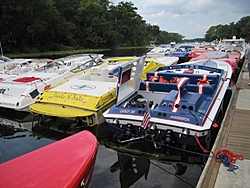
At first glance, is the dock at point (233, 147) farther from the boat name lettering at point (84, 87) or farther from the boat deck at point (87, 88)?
the boat name lettering at point (84, 87)

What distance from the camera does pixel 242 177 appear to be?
3.70 m

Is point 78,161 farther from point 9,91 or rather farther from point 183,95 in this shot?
point 9,91

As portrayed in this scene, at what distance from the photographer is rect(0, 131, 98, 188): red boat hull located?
11.0ft

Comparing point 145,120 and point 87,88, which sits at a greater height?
point 87,88

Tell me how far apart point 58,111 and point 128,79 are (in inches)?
85.4

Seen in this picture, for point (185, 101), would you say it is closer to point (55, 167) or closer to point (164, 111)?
point (164, 111)

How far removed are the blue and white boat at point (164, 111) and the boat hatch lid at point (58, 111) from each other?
831 millimetres

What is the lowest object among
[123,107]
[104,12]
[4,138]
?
[4,138]

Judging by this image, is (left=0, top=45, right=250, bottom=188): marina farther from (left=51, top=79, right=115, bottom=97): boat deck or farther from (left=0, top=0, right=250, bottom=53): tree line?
(left=0, top=0, right=250, bottom=53): tree line

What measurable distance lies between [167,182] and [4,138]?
478 centimetres

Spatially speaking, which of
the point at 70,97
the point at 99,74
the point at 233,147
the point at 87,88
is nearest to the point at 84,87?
the point at 87,88

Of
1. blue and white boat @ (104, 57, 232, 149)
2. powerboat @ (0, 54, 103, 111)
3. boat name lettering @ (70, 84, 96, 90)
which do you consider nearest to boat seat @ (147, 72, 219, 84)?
blue and white boat @ (104, 57, 232, 149)

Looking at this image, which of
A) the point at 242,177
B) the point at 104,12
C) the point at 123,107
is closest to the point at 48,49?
the point at 104,12

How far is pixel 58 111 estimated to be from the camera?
6.80 m
